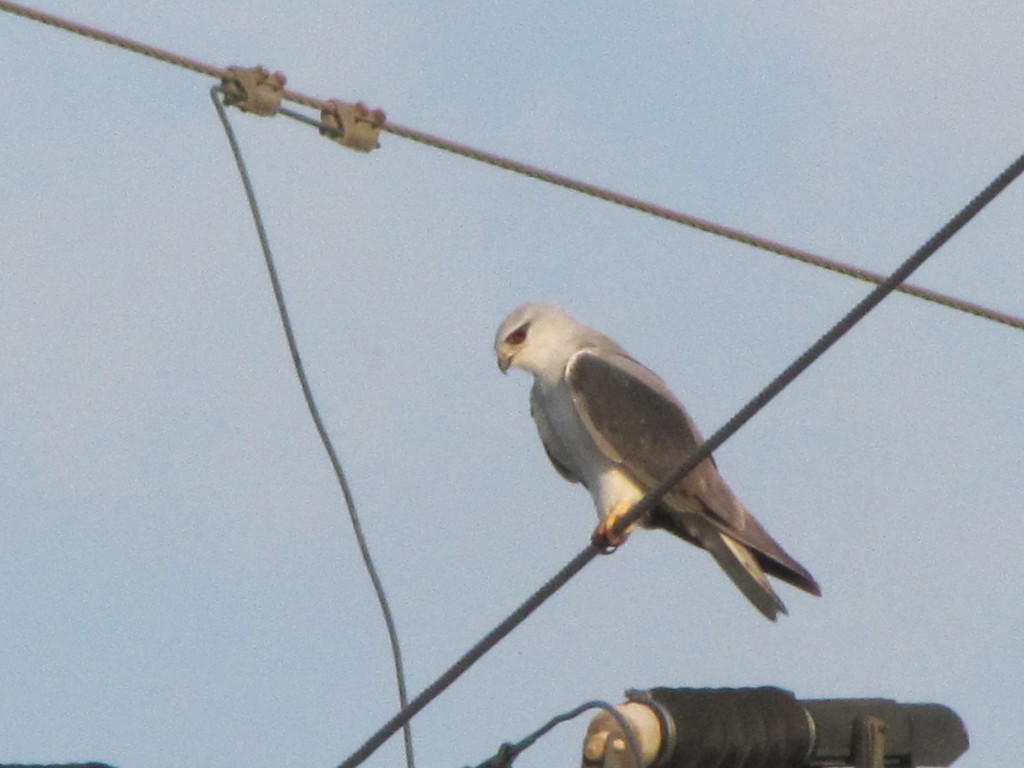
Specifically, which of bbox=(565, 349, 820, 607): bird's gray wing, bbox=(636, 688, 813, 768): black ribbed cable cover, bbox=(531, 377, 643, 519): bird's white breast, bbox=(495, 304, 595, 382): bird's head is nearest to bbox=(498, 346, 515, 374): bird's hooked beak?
bbox=(495, 304, 595, 382): bird's head


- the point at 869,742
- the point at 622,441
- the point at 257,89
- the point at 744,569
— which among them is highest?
the point at 257,89

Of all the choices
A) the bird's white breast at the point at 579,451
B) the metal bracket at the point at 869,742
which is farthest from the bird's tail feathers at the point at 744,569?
the metal bracket at the point at 869,742

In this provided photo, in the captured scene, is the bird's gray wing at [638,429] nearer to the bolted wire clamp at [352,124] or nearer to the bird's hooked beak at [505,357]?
the bird's hooked beak at [505,357]

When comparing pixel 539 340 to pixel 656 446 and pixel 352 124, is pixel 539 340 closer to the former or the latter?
pixel 656 446

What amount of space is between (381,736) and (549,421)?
277 cm

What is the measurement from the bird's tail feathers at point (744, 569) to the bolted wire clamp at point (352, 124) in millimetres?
2056

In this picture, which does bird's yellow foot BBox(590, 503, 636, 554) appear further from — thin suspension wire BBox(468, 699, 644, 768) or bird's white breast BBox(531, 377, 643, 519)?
thin suspension wire BBox(468, 699, 644, 768)

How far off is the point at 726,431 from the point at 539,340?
3386mm

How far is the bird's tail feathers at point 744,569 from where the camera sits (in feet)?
21.2

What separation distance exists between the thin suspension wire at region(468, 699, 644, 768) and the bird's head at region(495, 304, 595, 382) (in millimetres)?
2776

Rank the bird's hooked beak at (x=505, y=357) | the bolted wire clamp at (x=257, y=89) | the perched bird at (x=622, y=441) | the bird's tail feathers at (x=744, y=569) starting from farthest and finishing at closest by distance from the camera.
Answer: the bird's hooked beak at (x=505, y=357) < the perched bird at (x=622, y=441) < the bird's tail feathers at (x=744, y=569) < the bolted wire clamp at (x=257, y=89)

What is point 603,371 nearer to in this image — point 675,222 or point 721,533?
point 721,533

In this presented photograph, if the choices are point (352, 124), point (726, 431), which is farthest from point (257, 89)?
point (726, 431)

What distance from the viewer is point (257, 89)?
533 centimetres
